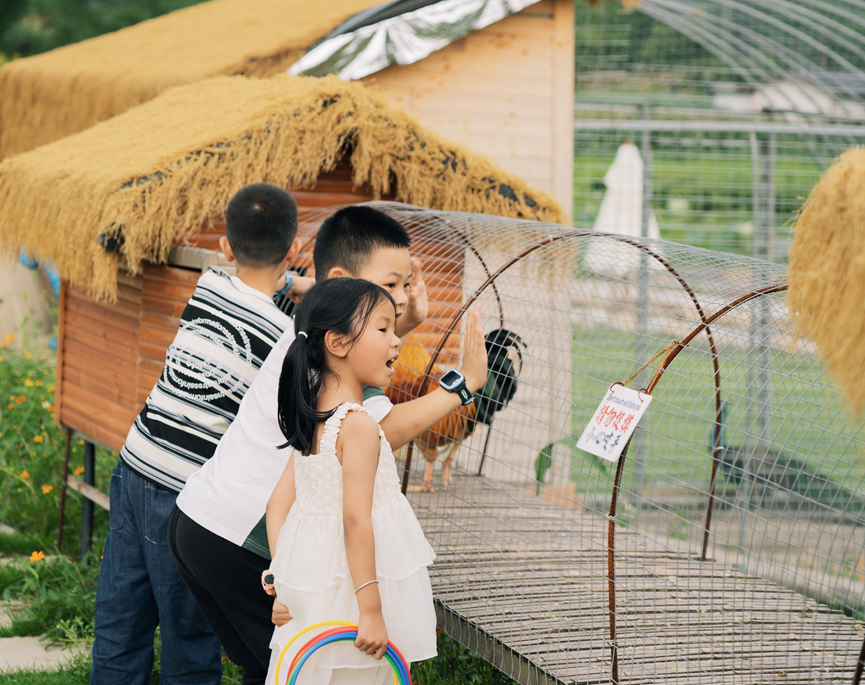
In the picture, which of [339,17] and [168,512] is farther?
[339,17]

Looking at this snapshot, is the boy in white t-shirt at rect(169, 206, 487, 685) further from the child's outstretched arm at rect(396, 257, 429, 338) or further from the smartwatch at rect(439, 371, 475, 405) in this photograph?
the child's outstretched arm at rect(396, 257, 429, 338)

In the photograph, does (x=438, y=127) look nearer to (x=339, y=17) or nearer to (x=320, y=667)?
(x=339, y=17)

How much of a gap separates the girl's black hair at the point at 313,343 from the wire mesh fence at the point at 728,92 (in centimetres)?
337

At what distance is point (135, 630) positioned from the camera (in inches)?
97.0

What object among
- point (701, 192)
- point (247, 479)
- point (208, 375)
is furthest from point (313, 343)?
point (701, 192)

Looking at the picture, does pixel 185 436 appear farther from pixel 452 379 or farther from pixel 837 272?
pixel 837 272

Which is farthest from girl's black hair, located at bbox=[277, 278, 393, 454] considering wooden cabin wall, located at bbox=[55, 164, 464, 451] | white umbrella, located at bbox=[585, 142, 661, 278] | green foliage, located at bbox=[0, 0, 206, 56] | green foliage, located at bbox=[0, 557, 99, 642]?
green foliage, located at bbox=[0, 0, 206, 56]

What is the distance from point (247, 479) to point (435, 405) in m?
0.51

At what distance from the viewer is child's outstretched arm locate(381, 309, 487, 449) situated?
1.86 meters

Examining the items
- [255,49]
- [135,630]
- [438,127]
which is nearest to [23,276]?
[255,49]

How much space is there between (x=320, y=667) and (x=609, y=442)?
835 millimetres

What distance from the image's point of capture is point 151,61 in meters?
6.81

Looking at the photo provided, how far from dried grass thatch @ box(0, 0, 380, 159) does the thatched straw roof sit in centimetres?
178

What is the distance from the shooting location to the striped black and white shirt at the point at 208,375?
2.26 meters
